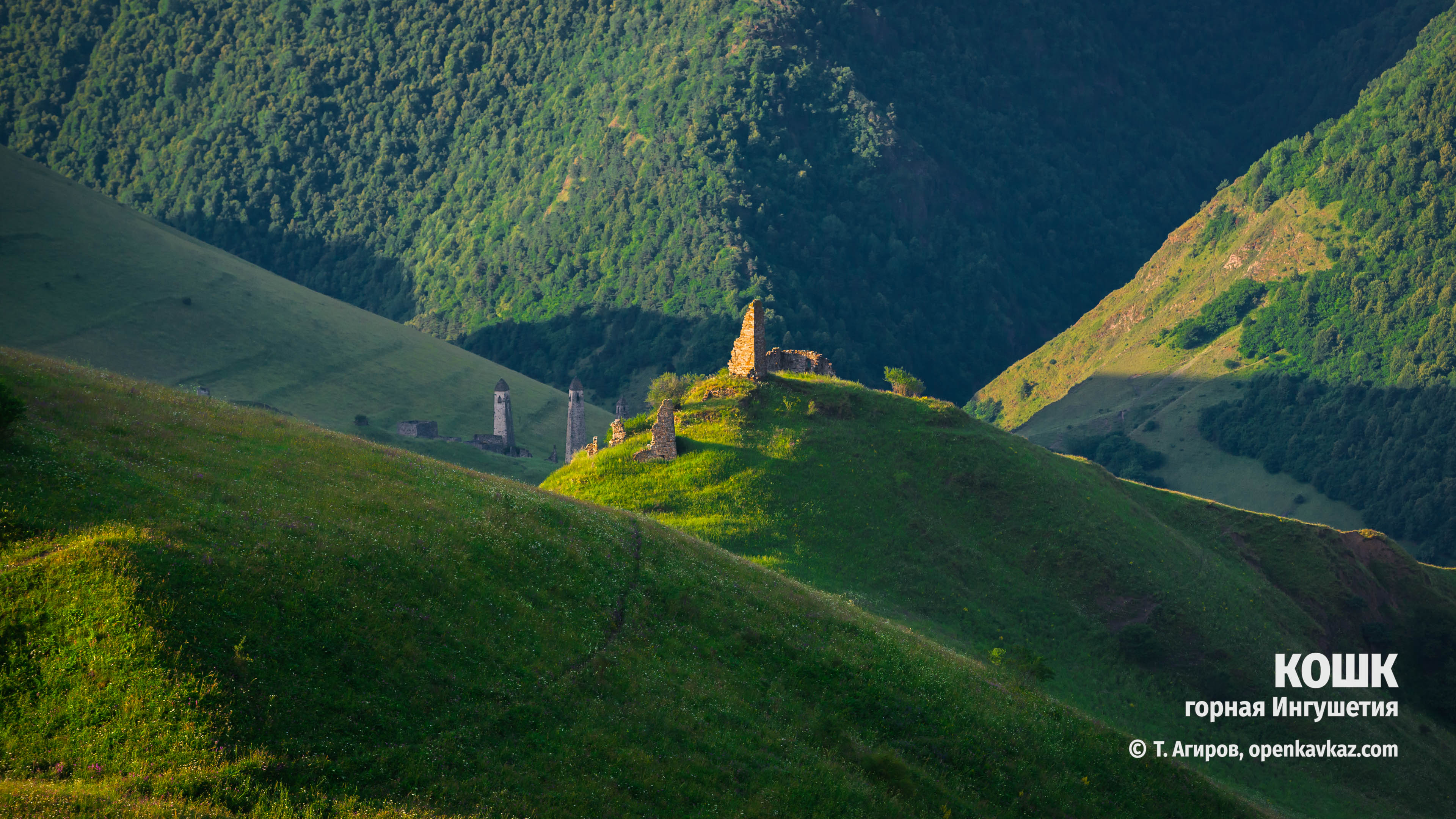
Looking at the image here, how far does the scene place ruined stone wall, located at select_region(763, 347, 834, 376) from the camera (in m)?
67.5

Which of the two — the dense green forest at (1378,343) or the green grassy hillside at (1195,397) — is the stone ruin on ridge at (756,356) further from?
the dense green forest at (1378,343)

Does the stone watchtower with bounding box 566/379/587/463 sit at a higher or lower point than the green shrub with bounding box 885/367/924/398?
lower

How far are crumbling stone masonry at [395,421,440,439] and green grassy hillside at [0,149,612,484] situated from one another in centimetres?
168

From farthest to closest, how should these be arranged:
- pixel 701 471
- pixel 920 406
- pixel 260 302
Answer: pixel 260 302 < pixel 920 406 < pixel 701 471

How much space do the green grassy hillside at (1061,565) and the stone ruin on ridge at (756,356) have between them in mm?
1565

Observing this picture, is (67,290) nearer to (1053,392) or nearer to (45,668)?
(45,668)

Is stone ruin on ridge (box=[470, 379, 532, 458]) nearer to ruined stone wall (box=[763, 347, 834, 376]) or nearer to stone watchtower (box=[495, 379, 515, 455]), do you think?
stone watchtower (box=[495, 379, 515, 455])

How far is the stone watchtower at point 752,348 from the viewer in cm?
6184

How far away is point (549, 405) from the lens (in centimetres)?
14638

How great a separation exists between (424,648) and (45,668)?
6.89 metres

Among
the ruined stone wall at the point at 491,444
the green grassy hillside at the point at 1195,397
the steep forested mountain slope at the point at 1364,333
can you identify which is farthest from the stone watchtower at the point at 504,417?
the steep forested mountain slope at the point at 1364,333

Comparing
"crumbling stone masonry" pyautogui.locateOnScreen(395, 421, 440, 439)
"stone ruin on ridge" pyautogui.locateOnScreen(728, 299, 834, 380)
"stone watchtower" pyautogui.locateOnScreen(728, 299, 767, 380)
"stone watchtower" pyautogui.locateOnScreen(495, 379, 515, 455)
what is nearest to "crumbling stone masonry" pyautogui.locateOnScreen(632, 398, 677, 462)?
"stone watchtower" pyautogui.locateOnScreen(728, 299, 767, 380)

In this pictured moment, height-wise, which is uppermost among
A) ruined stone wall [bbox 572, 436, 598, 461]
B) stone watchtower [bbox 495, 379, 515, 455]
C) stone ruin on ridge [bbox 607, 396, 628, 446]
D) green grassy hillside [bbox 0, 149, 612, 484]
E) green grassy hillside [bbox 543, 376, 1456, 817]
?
green grassy hillside [bbox 0, 149, 612, 484]

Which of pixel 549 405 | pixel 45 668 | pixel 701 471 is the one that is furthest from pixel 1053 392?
pixel 45 668
